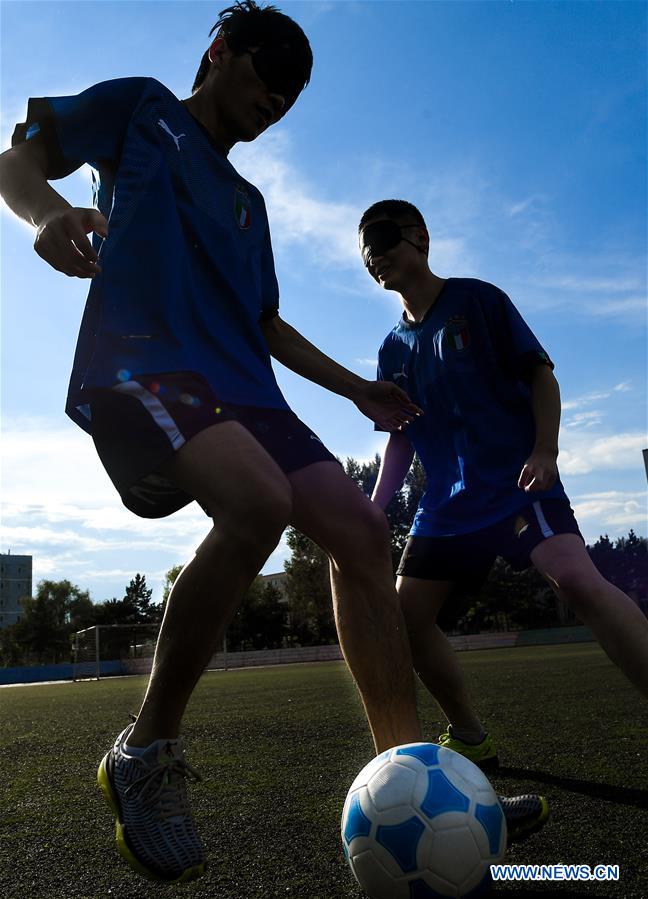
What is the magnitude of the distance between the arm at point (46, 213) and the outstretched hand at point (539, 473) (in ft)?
6.40

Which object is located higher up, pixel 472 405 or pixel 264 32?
pixel 264 32

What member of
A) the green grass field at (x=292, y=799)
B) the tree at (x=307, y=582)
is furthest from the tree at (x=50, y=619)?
the green grass field at (x=292, y=799)

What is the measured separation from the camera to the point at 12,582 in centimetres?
12431

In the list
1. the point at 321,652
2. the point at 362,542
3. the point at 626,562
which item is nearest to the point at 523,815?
the point at 362,542

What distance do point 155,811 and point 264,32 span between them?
8.02 feet

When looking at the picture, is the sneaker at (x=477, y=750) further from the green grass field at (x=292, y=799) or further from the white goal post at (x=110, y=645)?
the white goal post at (x=110, y=645)

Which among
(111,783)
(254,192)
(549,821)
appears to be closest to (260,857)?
(111,783)

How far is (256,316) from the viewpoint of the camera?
8.34ft

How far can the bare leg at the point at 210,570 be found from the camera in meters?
1.96

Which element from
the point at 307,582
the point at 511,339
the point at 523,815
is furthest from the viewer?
the point at 307,582

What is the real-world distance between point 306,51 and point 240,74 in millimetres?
244

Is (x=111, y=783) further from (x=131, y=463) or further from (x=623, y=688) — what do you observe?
(x=623, y=688)

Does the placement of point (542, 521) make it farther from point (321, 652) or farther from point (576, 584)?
point (321, 652)

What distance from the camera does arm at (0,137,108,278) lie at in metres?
1.85
